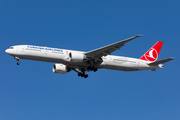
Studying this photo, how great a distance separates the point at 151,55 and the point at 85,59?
44.0 ft

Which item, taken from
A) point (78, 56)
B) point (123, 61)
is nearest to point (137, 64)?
point (123, 61)

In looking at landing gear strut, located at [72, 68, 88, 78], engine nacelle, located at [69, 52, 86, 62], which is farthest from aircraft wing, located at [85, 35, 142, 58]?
landing gear strut, located at [72, 68, 88, 78]

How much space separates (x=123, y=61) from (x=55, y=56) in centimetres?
1101

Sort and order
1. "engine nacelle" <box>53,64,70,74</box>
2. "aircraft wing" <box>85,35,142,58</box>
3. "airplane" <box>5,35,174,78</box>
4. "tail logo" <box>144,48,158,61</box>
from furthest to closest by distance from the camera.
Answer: "tail logo" <box>144,48,158,61</box> → "engine nacelle" <box>53,64,70,74</box> → "airplane" <box>5,35,174,78</box> → "aircraft wing" <box>85,35,142,58</box>

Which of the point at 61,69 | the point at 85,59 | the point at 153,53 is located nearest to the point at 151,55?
the point at 153,53

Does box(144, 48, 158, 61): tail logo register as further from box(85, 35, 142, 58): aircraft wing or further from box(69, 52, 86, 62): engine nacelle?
box(69, 52, 86, 62): engine nacelle

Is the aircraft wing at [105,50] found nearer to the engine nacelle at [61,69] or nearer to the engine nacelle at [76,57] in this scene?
the engine nacelle at [76,57]

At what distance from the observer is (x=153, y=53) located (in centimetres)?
4897

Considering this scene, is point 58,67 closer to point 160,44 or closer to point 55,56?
point 55,56

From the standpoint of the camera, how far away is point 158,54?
49.5m

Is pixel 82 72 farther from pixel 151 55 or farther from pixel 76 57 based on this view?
pixel 151 55

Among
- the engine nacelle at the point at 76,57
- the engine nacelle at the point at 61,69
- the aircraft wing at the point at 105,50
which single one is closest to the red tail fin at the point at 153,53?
the aircraft wing at the point at 105,50

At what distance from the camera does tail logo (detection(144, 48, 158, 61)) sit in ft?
158

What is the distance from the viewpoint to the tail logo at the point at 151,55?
48.0 metres
